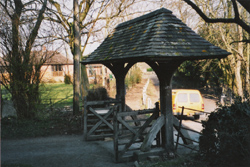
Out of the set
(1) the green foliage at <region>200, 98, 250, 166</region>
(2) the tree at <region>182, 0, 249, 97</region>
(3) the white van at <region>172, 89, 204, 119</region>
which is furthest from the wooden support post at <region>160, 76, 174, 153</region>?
→ (2) the tree at <region>182, 0, 249, 97</region>

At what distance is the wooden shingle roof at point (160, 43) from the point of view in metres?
6.61

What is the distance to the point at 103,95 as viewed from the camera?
14539 mm

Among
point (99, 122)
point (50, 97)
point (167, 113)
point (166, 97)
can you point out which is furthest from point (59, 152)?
point (50, 97)

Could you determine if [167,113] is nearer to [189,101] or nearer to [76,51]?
[76,51]

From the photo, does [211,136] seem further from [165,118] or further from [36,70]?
[36,70]

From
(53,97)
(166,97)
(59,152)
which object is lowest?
(59,152)

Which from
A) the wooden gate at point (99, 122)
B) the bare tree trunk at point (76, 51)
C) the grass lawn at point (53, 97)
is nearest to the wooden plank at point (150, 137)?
the wooden gate at point (99, 122)

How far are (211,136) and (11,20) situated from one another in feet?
34.4

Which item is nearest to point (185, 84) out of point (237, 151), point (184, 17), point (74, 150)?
point (184, 17)

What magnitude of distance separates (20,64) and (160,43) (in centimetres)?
743

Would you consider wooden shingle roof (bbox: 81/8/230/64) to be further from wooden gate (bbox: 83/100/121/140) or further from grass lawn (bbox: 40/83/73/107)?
Answer: grass lawn (bbox: 40/83/73/107)

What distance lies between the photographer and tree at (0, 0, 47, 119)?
37.6ft

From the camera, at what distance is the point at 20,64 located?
11.5 m

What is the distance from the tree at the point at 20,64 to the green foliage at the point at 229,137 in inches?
345
